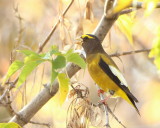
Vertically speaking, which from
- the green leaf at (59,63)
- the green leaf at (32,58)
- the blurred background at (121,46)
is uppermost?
the green leaf at (32,58)

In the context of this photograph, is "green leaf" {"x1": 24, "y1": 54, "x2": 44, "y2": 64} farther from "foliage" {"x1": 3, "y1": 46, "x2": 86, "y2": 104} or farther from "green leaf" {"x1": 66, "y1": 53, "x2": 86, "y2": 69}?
"green leaf" {"x1": 66, "y1": 53, "x2": 86, "y2": 69}

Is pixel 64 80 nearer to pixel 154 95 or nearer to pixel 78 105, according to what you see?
pixel 78 105

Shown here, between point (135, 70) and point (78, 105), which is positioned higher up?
point (78, 105)

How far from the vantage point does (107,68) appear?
3.78 meters

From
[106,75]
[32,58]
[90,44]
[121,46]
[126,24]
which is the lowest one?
[121,46]

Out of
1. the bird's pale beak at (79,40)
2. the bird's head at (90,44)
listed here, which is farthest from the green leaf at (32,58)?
the bird's head at (90,44)

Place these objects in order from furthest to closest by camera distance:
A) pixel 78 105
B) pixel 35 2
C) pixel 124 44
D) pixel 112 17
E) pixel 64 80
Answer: pixel 35 2
pixel 124 44
pixel 112 17
pixel 78 105
pixel 64 80

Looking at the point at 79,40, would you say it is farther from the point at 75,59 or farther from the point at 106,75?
the point at 75,59

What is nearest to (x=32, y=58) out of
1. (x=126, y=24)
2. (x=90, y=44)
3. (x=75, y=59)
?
(x=75, y=59)

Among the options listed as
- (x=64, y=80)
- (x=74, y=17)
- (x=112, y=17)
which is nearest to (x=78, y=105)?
(x=64, y=80)

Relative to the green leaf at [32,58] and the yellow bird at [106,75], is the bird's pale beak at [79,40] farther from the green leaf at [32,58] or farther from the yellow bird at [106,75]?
the green leaf at [32,58]

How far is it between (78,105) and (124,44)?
3.13 metres

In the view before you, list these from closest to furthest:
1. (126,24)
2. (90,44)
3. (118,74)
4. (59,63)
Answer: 1. (59,63)
2. (126,24)
3. (118,74)
4. (90,44)

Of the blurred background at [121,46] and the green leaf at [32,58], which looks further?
the blurred background at [121,46]
